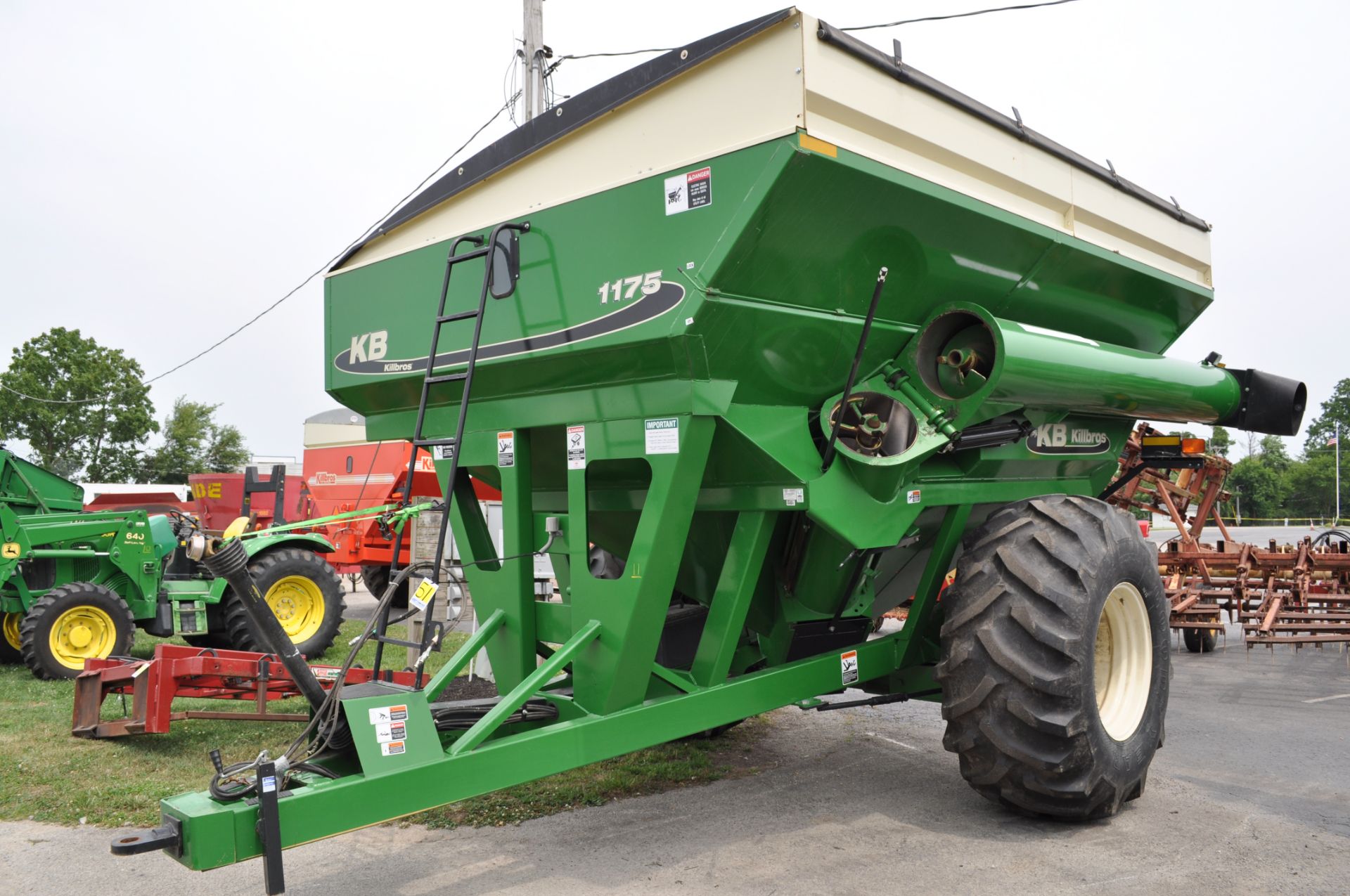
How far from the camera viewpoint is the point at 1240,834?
4.11 metres

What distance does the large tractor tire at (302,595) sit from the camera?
→ 9398 millimetres

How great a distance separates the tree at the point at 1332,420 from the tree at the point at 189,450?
8904cm

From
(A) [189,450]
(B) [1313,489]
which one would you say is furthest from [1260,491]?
(A) [189,450]

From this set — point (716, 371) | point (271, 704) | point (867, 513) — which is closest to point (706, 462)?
point (716, 371)

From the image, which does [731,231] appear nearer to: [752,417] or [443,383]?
[752,417]

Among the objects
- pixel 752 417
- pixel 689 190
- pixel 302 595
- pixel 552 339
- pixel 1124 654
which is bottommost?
pixel 302 595

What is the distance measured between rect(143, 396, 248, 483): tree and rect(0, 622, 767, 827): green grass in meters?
44.9

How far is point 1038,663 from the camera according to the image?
3.94m

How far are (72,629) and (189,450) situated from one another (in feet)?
156

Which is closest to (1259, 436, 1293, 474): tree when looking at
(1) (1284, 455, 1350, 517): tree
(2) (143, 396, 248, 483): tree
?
(1) (1284, 455, 1350, 517): tree

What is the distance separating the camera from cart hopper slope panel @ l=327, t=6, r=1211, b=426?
137 inches

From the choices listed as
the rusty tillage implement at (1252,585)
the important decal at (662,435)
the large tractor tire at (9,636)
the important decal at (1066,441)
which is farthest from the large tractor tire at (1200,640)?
the large tractor tire at (9,636)

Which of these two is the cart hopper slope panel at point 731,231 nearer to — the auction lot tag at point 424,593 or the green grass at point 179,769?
the auction lot tag at point 424,593

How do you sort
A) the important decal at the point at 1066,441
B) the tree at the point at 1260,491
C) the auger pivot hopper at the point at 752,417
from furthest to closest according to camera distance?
1. the tree at the point at 1260,491
2. the important decal at the point at 1066,441
3. the auger pivot hopper at the point at 752,417
